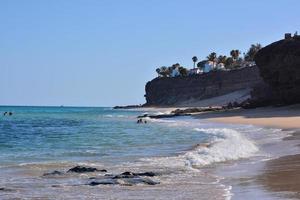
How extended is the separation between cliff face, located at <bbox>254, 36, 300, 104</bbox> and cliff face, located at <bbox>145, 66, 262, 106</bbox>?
61982mm

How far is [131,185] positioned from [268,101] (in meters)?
53.6

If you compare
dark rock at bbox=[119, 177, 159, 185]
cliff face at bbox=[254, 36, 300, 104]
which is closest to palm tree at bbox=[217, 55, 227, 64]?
cliff face at bbox=[254, 36, 300, 104]

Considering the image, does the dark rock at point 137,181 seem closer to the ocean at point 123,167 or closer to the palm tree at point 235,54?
the ocean at point 123,167

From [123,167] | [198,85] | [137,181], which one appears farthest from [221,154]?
[198,85]

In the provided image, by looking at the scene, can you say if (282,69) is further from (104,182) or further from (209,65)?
(209,65)

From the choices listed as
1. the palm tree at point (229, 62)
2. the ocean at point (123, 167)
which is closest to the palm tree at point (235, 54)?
the palm tree at point (229, 62)

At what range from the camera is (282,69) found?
62.5m

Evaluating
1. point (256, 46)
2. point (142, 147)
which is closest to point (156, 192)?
point (142, 147)

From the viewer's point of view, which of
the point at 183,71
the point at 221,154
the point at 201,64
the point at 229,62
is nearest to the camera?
the point at 221,154

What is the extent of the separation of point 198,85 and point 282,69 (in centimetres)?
9488

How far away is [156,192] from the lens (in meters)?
12.5

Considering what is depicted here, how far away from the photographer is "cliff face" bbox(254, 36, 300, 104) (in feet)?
198

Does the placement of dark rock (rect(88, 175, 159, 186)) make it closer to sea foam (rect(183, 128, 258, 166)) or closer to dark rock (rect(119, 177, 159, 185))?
dark rock (rect(119, 177, 159, 185))

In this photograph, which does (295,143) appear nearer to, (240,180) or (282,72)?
(240,180)
